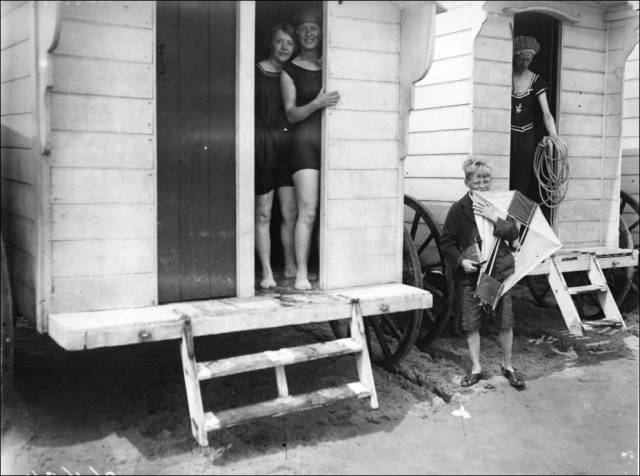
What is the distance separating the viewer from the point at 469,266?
549 centimetres

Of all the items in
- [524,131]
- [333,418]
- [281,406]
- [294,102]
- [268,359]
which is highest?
[294,102]

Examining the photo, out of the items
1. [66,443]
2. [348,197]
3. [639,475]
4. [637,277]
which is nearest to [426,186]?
[348,197]

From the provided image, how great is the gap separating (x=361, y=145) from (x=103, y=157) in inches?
69.1

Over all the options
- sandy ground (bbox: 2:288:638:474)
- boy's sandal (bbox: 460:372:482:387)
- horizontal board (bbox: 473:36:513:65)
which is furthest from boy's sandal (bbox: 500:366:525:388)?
horizontal board (bbox: 473:36:513:65)

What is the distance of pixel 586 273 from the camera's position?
7254mm

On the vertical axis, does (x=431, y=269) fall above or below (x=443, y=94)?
below

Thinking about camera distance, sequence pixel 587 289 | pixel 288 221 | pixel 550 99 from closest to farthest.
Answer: pixel 288 221 → pixel 587 289 → pixel 550 99

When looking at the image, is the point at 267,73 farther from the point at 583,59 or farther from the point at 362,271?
the point at 583,59

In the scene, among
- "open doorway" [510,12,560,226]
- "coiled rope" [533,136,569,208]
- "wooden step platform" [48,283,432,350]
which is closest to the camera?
"wooden step platform" [48,283,432,350]

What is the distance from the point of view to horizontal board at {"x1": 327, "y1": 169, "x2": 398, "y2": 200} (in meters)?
5.07

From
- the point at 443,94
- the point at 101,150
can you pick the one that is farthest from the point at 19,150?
the point at 443,94

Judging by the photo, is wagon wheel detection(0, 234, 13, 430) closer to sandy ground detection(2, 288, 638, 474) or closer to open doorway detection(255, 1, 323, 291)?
sandy ground detection(2, 288, 638, 474)

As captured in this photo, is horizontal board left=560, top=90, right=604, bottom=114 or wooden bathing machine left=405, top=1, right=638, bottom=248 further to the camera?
horizontal board left=560, top=90, right=604, bottom=114

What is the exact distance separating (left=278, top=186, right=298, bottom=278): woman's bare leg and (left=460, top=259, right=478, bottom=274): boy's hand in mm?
1249
